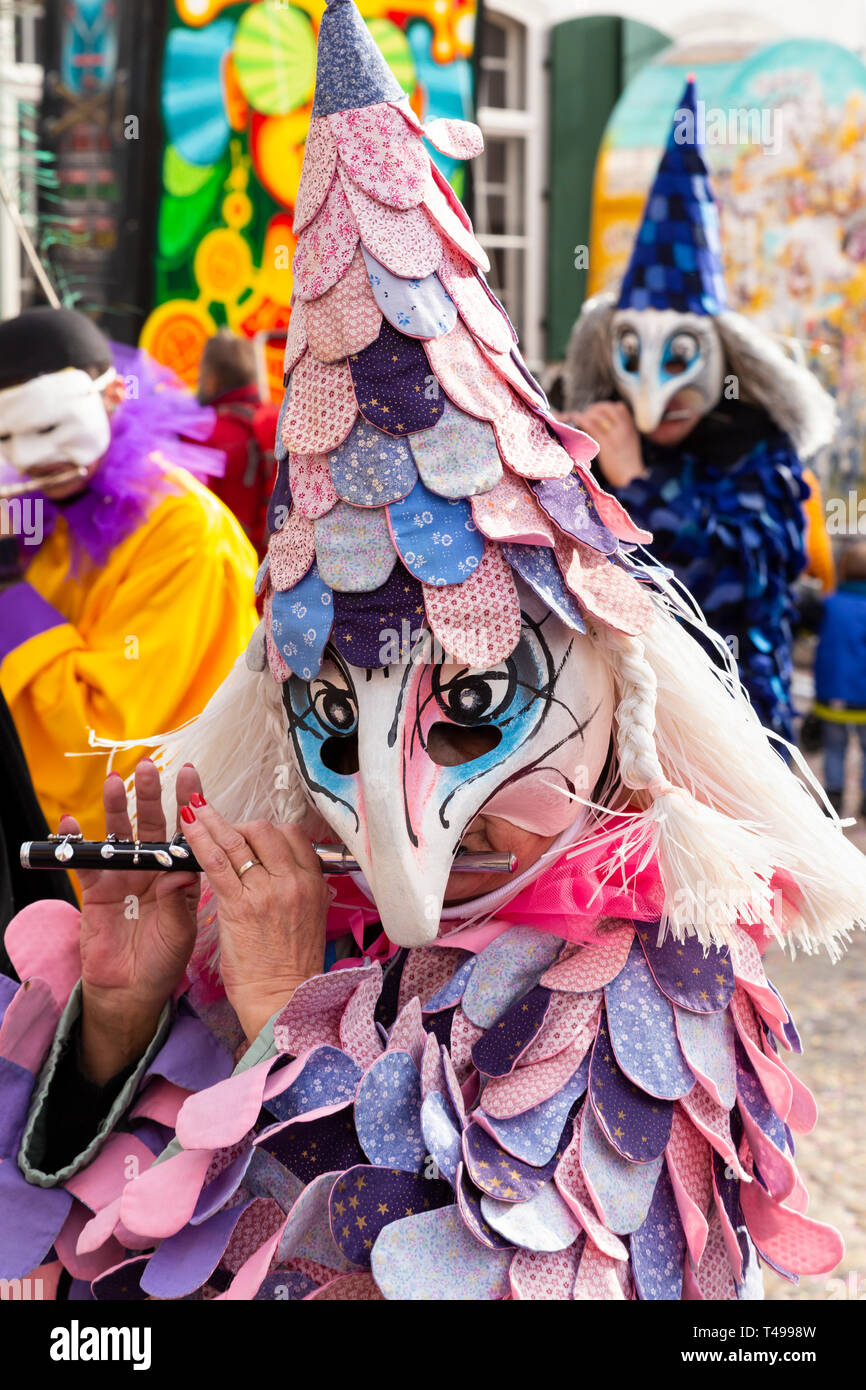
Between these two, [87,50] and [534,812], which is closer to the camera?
[534,812]

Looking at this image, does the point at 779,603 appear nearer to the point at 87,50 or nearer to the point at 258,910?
the point at 258,910

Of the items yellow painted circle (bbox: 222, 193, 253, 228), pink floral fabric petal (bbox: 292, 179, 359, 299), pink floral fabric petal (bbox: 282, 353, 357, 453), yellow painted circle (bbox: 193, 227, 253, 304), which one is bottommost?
pink floral fabric petal (bbox: 282, 353, 357, 453)

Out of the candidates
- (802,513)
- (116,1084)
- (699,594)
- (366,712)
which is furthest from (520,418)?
(802,513)

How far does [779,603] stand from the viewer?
3148mm

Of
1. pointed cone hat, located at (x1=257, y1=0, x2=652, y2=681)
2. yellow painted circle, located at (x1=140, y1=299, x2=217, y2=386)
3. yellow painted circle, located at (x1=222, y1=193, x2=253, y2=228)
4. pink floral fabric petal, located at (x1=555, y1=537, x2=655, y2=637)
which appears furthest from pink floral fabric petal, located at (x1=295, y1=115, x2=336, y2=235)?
yellow painted circle, located at (x1=222, y1=193, x2=253, y2=228)

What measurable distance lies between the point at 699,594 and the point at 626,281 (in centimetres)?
79

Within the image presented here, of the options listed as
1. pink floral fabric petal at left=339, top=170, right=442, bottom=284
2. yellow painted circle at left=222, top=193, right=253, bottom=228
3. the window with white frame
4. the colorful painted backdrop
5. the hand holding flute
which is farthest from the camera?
the window with white frame

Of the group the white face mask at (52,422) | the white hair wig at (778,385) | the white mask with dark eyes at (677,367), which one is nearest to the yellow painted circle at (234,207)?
the white hair wig at (778,385)

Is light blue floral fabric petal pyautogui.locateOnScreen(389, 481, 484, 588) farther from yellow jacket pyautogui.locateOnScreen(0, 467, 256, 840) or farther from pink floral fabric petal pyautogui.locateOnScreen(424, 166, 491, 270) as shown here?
yellow jacket pyautogui.locateOnScreen(0, 467, 256, 840)

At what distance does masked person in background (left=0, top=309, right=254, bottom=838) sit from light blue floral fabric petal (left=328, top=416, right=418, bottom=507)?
4.25ft

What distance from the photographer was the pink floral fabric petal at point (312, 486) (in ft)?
3.86

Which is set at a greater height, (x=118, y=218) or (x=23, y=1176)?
(x=118, y=218)

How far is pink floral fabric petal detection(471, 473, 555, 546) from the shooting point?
1152 millimetres
